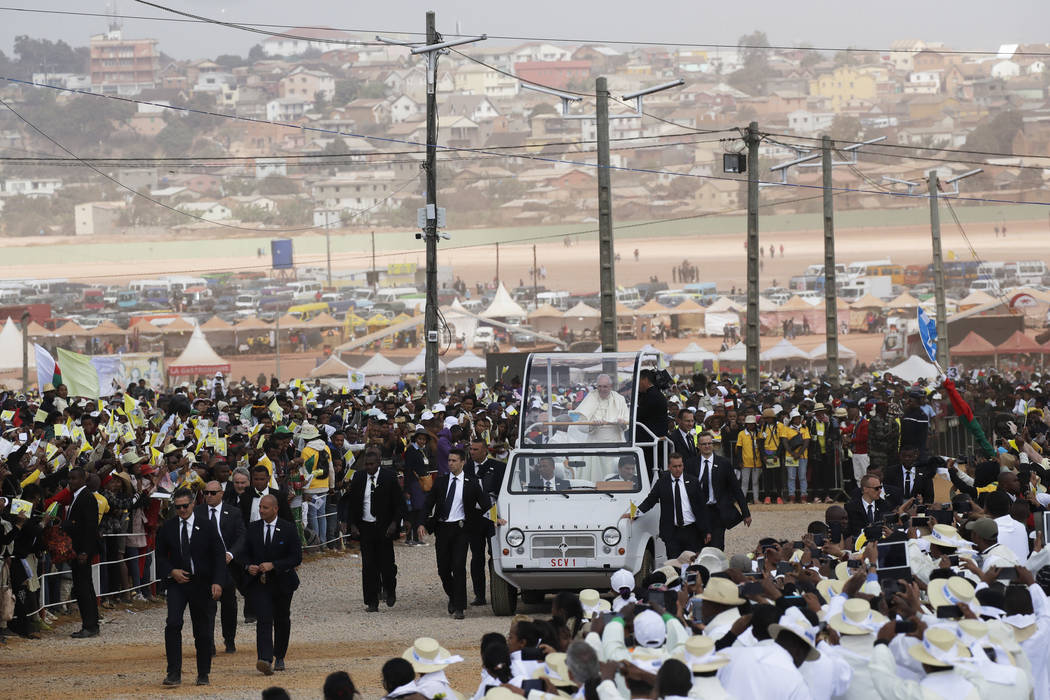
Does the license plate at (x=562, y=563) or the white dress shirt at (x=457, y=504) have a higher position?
the white dress shirt at (x=457, y=504)

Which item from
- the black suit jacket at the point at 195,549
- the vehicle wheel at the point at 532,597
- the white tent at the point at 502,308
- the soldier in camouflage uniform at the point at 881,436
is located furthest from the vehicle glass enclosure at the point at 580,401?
the white tent at the point at 502,308

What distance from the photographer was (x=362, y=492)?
16719mm

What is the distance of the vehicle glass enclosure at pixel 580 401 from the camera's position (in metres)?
17.3

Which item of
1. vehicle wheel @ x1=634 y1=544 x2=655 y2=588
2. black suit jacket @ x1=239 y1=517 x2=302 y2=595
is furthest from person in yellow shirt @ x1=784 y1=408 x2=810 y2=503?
black suit jacket @ x1=239 y1=517 x2=302 y2=595

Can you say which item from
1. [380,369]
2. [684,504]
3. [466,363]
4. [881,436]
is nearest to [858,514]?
[684,504]

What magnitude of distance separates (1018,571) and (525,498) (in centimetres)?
740

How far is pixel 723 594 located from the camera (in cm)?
850

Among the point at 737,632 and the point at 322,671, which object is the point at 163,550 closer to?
the point at 322,671

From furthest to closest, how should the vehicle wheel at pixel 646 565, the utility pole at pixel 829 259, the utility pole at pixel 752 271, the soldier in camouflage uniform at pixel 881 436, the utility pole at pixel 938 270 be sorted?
the utility pole at pixel 938 270
the utility pole at pixel 829 259
the utility pole at pixel 752 271
the soldier in camouflage uniform at pixel 881 436
the vehicle wheel at pixel 646 565

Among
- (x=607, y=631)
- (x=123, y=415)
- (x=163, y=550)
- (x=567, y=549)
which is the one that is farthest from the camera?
(x=123, y=415)

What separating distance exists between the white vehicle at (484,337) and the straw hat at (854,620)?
329 feet

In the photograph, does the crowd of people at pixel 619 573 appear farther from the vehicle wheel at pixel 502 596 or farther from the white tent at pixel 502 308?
the white tent at pixel 502 308

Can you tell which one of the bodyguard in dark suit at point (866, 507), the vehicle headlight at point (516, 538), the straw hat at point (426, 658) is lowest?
the vehicle headlight at point (516, 538)

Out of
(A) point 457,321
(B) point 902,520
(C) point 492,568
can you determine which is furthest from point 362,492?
(A) point 457,321
